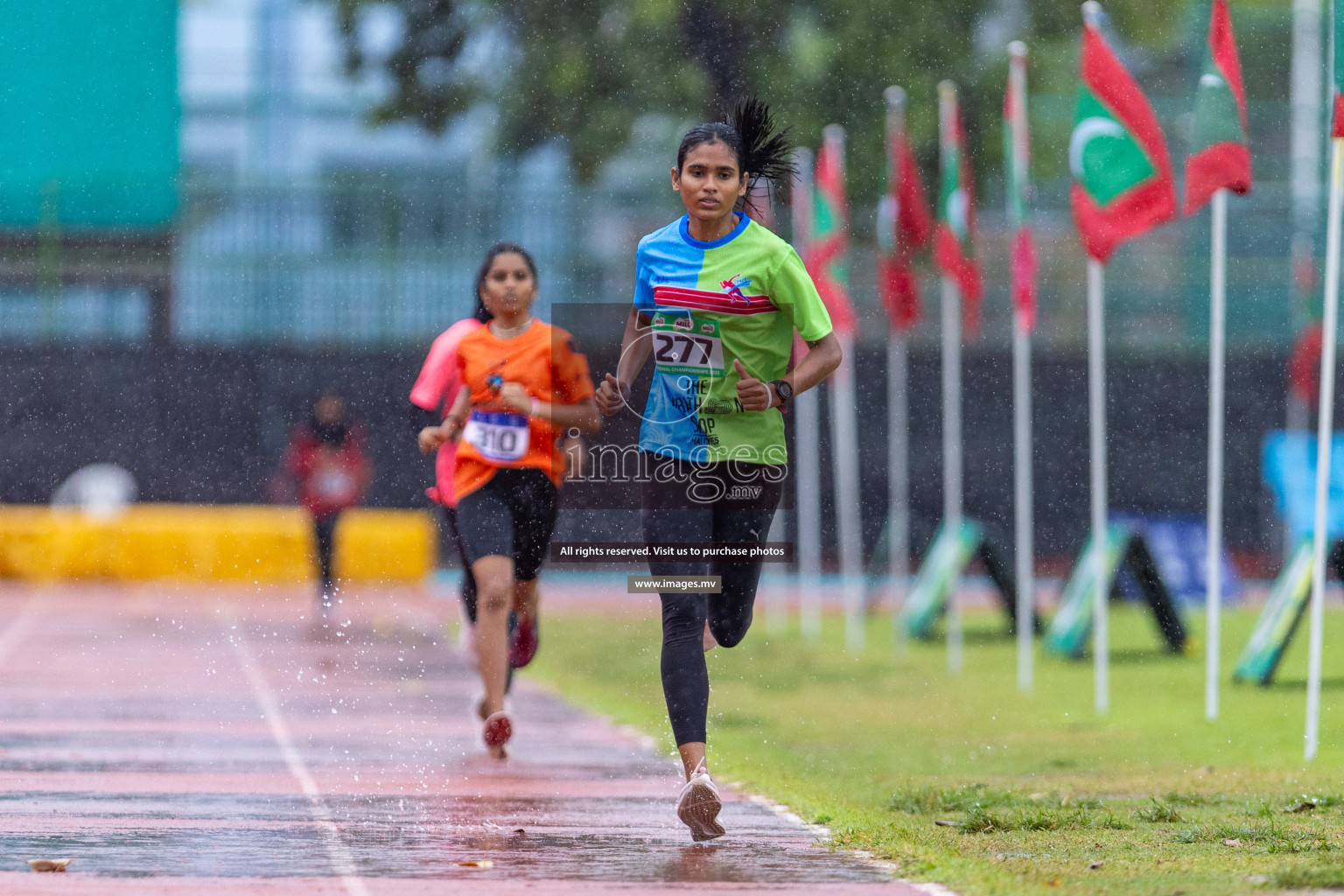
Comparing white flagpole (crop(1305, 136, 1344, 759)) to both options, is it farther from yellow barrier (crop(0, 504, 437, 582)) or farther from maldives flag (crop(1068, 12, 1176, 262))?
yellow barrier (crop(0, 504, 437, 582))

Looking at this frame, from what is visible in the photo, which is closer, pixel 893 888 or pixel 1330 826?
pixel 893 888

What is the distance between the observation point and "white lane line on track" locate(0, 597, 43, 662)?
1370 centimetres

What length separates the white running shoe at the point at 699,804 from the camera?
5664 mm

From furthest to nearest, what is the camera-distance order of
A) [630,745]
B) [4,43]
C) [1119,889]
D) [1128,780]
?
[4,43], [630,745], [1128,780], [1119,889]

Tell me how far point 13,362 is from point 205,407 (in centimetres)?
212

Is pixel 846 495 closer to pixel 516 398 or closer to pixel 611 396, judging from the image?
pixel 516 398

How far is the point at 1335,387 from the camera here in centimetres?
2417

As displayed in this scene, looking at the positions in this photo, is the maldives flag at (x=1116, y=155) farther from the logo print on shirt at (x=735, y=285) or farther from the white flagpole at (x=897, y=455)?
the logo print on shirt at (x=735, y=285)

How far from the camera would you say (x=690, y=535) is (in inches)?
233

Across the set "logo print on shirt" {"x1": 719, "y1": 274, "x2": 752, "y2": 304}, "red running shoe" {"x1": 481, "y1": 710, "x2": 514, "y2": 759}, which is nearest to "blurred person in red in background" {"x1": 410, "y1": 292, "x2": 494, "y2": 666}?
"red running shoe" {"x1": 481, "y1": 710, "x2": 514, "y2": 759}

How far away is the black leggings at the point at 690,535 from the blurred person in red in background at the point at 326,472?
10.5 meters

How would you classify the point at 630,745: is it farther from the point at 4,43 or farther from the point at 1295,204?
the point at 1295,204

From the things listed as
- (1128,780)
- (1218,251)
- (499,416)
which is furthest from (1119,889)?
(1218,251)

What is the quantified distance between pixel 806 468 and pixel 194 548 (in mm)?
6760
